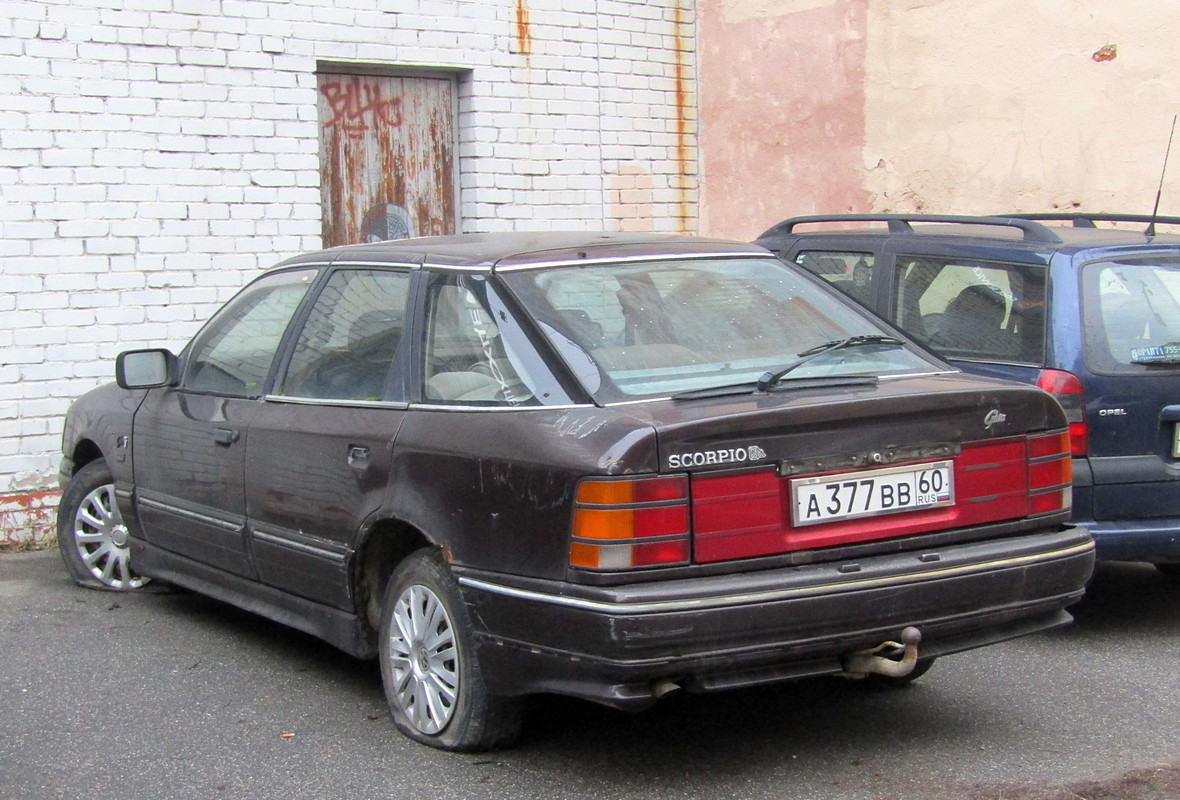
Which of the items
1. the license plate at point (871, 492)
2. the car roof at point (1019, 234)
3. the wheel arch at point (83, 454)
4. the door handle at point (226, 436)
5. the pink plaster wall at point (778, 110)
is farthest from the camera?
the pink plaster wall at point (778, 110)

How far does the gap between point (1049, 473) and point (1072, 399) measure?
1067mm

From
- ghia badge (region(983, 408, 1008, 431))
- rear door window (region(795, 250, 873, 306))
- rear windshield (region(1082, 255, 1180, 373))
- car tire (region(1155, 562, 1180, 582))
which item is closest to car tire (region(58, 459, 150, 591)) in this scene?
rear door window (region(795, 250, 873, 306))

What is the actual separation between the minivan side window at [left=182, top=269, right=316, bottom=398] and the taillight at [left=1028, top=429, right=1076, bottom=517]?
269 cm

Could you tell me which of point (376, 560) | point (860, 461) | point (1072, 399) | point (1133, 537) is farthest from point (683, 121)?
point (860, 461)

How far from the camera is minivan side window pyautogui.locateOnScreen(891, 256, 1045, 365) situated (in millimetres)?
5629

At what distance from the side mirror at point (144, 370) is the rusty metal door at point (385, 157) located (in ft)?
11.4

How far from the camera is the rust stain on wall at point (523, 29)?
990 cm

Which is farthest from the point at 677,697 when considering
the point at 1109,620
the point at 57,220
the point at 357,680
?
the point at 57,220

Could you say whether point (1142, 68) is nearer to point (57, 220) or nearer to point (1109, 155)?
point (1109, 155)

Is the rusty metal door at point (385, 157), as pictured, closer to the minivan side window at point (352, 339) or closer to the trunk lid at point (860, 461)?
the minivan side window at point (352, 339)

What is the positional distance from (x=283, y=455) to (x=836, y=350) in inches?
76.7

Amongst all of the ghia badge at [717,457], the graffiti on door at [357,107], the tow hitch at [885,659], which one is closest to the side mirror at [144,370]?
the ghia badge at [717,457]

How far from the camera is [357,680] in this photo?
5.29 m

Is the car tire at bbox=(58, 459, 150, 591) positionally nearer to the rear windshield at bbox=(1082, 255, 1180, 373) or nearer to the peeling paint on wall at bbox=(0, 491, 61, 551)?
the peeling paint on wall at bbox=(0, 491, 61, 551)
